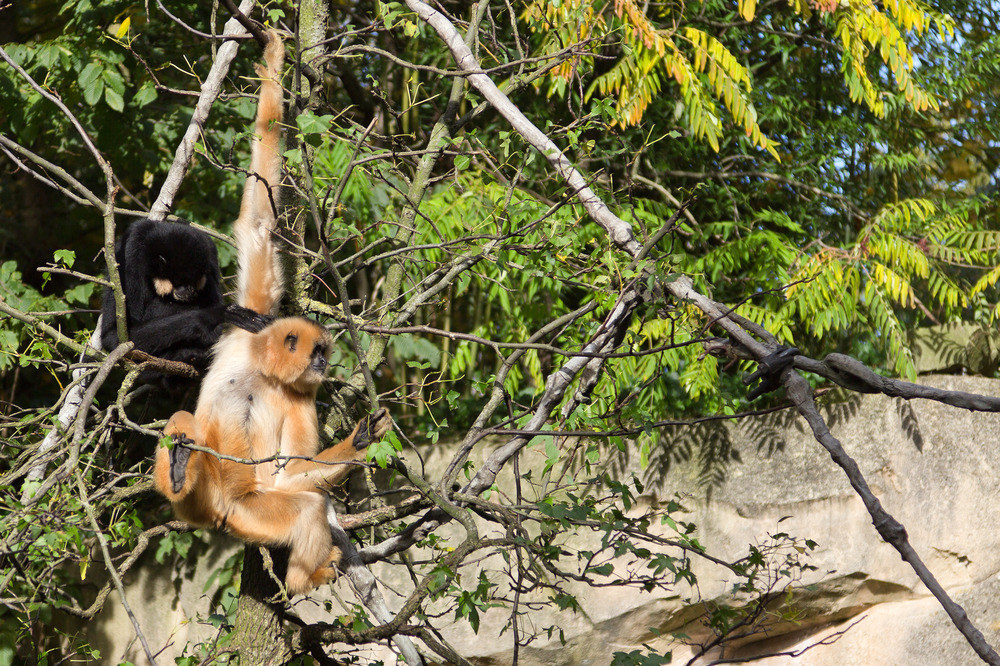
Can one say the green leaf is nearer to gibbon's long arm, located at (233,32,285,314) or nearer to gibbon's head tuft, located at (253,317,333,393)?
gibbon's long arm, located at (233,32,285,314)

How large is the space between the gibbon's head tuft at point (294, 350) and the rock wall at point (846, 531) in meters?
2.02

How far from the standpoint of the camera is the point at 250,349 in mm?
3258

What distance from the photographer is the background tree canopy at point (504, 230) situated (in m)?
2.64

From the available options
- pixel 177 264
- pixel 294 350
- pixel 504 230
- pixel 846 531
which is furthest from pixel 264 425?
pixel 846 531

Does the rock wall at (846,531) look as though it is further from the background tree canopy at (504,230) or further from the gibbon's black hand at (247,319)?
the gibbon's black hand at (247,319)

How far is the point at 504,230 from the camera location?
3.10 m

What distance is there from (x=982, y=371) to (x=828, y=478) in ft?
4.40

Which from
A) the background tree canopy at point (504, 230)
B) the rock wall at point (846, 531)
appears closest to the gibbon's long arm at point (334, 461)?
the background tree canopy at point (504, 230)

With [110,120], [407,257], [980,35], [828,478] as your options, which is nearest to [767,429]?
[828,478]

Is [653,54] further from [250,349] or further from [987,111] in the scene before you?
[987,111]

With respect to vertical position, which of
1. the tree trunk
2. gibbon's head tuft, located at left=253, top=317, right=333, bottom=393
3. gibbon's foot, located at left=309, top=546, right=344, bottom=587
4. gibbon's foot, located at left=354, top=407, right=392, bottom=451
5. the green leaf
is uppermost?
the green leaf

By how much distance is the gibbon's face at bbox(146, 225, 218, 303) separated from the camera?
3.90 metres

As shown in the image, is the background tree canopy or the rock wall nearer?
the background tree canopy

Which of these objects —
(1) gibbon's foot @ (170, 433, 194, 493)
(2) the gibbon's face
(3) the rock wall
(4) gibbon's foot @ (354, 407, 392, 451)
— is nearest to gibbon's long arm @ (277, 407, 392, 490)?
(4) gibbon's foot @ (354, 407, 392, 451)
